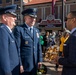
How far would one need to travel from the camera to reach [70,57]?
11.1 feet

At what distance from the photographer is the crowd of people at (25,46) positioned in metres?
3.49

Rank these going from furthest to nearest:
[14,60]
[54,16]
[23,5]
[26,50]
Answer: [23,5]
[54,16]
[26,50]
[14,60]

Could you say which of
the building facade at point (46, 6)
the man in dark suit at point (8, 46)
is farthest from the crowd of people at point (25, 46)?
the building facade at point (46, 6)

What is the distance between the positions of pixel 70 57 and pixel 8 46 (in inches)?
37.2

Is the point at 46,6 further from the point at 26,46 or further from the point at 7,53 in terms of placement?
the point at 7,53

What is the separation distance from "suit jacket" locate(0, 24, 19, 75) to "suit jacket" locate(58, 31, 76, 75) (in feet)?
2.27

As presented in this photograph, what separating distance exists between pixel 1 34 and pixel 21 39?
1.21 m

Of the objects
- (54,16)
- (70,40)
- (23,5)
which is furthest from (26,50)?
(23,5)

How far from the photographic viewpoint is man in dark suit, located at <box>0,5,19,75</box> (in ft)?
11.9

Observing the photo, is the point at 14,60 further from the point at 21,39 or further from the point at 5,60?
the point at 21,39

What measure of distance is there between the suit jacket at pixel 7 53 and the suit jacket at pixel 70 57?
0.69m

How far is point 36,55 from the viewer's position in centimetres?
506

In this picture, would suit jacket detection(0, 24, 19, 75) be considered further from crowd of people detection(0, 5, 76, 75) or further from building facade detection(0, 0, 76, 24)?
building facade detection(0, 0, 76, 24)

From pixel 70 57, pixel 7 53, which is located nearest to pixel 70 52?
pixel 70 57
